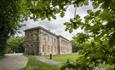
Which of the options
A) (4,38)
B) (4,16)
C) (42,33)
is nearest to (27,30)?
(42,33)

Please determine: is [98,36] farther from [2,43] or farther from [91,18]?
[2,43]

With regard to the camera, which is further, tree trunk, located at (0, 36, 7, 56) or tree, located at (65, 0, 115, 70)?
tree trunk, located at (0, 36, 7, 56)

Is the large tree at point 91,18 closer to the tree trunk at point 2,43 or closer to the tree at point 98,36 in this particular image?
the tree at point 98,36

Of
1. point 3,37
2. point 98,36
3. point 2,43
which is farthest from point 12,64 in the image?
point 98,36

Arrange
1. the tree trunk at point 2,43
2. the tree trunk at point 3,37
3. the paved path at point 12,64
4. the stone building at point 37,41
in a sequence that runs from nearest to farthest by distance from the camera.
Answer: the paved path at point 12,64 → the tree trunk at point 3,37 → the tree trunk at point 2,43 → the stone building at point 37,41

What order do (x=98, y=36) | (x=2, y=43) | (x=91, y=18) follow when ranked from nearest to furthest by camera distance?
(x=98, y=36), (x=91, y=18), (x=2, y=43)

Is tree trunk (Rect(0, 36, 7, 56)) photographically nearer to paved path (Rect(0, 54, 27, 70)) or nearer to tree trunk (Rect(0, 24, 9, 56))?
tree trunk (Rect(0, 24, 9, 56))

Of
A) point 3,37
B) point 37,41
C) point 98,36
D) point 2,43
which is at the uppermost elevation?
point 37,41

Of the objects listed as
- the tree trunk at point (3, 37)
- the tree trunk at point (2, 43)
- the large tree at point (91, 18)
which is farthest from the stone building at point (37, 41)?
the large tree at point (91, 18)

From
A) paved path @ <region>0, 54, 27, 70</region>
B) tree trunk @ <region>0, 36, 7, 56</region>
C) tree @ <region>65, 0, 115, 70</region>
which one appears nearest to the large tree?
tree @ <region>65, 0, 115, 70</region>

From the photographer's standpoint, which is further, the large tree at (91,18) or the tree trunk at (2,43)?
the tree trunk at (2,43)

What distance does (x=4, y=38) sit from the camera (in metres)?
41.2

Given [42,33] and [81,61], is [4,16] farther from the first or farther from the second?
[42,33]

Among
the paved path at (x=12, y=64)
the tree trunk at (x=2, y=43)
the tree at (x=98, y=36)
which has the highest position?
the tree trunk at (x=2, y=43)
